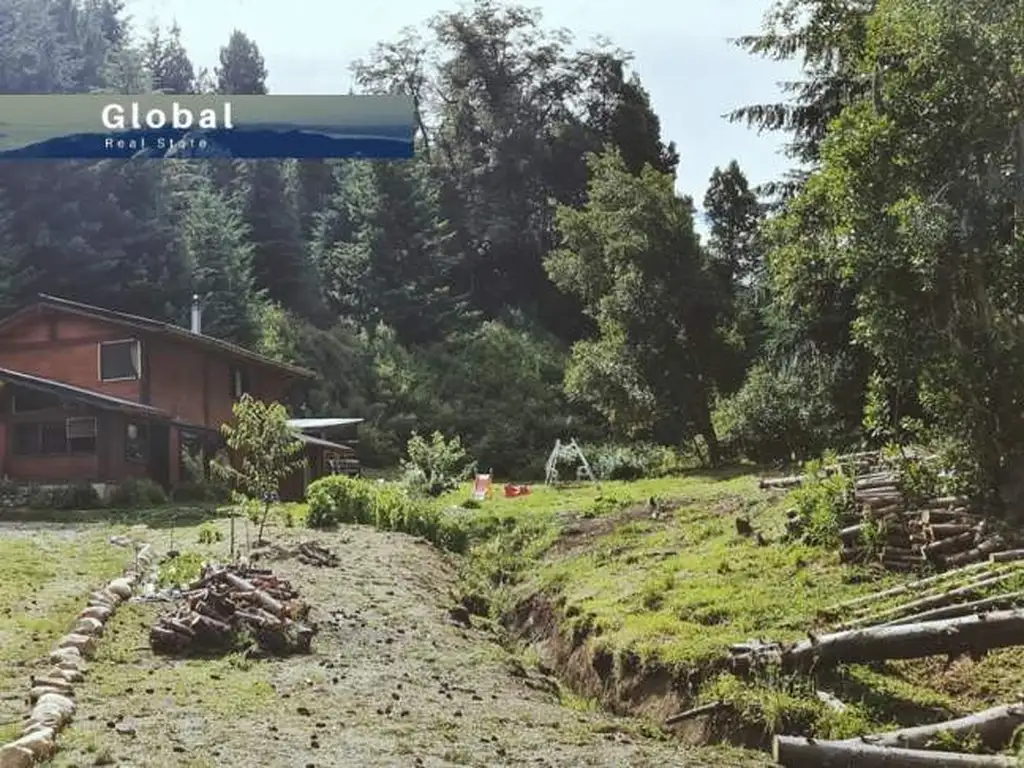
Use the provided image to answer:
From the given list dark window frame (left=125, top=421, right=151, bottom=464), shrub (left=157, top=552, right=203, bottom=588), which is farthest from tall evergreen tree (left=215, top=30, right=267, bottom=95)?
shrub (left=157, top=552, right=203, bottom=588)

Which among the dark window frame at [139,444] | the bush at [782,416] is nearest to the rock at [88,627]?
the bush at [782,416]

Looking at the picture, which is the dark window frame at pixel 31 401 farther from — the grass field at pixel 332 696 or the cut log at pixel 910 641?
the cut log at pixel 910 641

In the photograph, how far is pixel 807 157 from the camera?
3438 cm

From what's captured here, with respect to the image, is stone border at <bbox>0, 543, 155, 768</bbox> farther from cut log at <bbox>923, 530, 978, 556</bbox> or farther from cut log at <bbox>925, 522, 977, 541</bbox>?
cut log at <bbox>925, 522, 977, 541</bbox>

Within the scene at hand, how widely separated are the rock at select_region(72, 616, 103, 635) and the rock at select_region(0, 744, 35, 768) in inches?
183

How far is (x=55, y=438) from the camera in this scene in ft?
114

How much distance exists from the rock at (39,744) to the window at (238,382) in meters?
34.3

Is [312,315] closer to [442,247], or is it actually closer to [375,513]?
[442,247]

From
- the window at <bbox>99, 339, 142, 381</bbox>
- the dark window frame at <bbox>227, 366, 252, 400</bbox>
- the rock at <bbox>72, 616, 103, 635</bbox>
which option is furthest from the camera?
the dark window frame at <bbox>227, 366, 252, 400</bbox>

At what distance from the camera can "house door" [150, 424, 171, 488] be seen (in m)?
37.0

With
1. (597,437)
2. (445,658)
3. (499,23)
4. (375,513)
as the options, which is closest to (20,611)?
(445,658)

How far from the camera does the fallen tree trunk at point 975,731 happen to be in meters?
7.98

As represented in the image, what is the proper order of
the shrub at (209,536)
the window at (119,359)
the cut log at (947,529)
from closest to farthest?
the cut log at (947,529) → the shrub at (209,536) → the window at (119,359)

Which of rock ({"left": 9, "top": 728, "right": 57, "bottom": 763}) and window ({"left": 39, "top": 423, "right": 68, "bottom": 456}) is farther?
window ({"left": 39, "top": 423, "right": 68, "bottom": 456})
